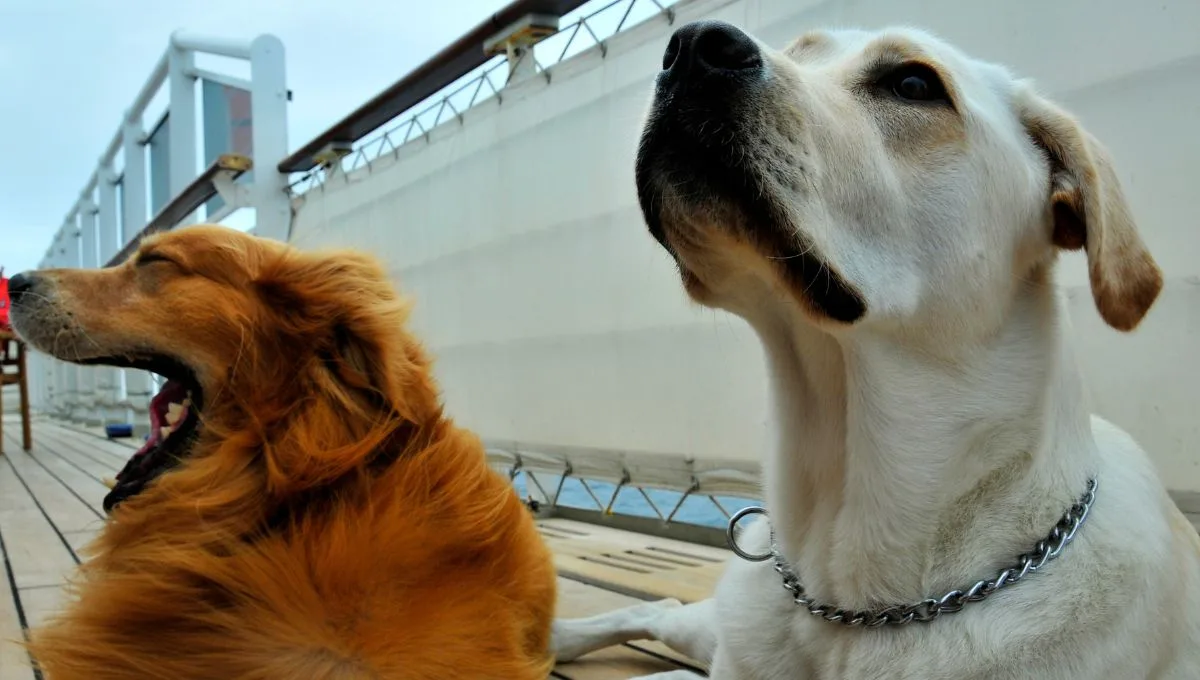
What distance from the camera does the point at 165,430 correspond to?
2.04m

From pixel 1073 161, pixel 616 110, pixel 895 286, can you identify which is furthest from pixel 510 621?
pixel 616 110

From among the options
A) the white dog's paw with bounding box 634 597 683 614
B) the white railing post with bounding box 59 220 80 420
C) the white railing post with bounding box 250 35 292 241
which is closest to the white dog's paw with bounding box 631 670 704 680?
the white dog's paw with bounding box 634 597 683 614

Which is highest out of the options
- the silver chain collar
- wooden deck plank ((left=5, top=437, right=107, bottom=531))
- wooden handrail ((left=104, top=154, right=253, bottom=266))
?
wooden handrail ((left=104, top=154, right=253, bottom=266))

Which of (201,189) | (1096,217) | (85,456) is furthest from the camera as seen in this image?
(85,456)

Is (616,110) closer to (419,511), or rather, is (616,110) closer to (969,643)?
(419,511)

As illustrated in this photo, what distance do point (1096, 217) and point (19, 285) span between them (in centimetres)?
227

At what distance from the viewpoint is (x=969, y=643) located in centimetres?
117

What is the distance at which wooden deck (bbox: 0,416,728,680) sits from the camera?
2.11 metres

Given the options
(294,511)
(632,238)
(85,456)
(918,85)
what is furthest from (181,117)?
(918,85)

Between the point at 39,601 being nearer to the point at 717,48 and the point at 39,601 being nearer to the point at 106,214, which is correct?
the point at 717,48

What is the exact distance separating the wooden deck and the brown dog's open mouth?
0.35 metres

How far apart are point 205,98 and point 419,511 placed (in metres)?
8.63

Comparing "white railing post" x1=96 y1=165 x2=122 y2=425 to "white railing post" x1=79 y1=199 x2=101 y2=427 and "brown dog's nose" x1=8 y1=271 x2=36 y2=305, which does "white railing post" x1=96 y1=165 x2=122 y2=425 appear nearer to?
"white railing post" x1=79 y1=199 x2=101 y2=427

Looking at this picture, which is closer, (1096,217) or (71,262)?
(1096,217)
